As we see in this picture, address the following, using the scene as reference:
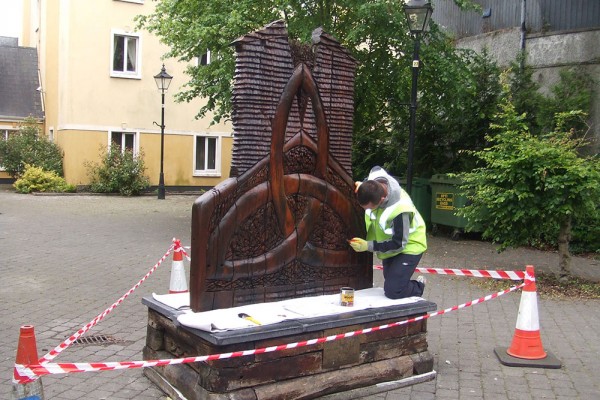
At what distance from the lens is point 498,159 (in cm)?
902

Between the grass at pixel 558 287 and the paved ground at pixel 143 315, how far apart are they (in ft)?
0.77

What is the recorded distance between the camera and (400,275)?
17.8 ft

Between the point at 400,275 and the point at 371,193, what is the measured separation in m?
0.76

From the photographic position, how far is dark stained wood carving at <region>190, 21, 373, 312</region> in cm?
485

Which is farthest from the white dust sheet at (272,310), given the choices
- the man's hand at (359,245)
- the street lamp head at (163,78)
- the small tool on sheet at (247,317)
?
the street lamp head at (163,78)

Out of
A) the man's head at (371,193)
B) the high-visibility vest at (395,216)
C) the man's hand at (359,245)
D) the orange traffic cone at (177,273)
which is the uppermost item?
the man's head at (371,193)

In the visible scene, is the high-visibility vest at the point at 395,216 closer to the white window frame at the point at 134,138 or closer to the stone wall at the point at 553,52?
the stone wall at the point at 553,52

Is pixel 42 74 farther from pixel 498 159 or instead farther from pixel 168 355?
pixel 168 355

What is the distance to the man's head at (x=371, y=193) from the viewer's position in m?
5.25

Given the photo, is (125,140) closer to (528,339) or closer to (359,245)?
(359,245)

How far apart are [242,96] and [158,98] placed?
76.6 feet

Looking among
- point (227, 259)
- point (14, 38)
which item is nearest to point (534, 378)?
point (227, 259)

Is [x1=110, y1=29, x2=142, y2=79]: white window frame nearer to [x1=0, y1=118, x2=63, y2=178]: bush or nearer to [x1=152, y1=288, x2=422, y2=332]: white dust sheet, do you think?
[x1=0, y1=118, x2=63, y2=178]: bush

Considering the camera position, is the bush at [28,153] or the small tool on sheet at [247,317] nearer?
the small tool on sheet at [247,317]
